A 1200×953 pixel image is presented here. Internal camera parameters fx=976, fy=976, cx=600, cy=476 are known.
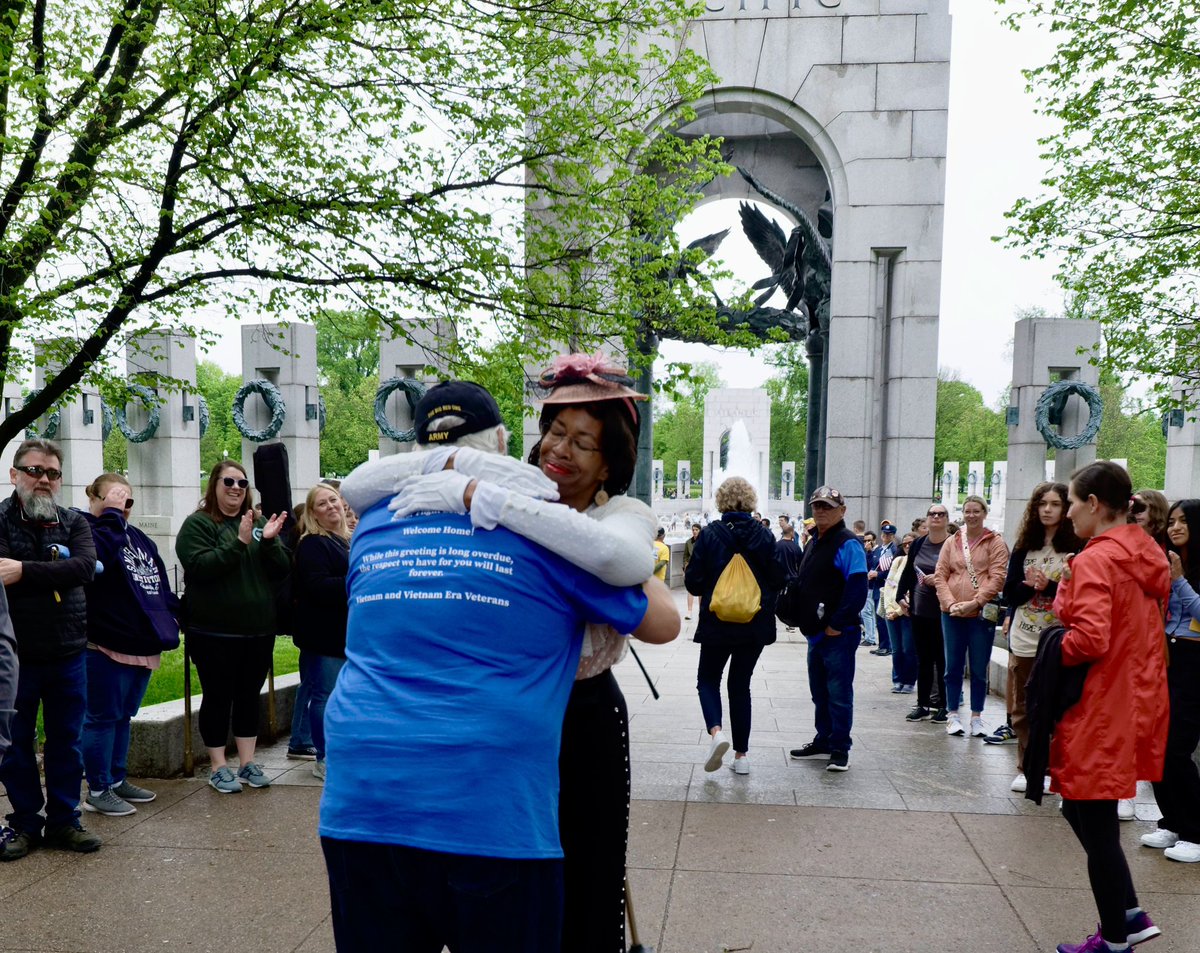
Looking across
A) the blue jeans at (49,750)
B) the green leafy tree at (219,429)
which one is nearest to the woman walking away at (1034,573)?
the blue jeans at (49,750)

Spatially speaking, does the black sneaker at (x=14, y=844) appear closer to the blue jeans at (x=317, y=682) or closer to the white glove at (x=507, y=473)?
the blue jeans at (x=317, y=682)

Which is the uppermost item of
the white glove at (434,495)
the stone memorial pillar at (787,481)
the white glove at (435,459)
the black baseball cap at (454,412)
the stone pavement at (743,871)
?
the black baseball cap at (454,412)

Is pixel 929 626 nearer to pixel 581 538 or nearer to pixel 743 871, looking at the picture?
pixel 743 871

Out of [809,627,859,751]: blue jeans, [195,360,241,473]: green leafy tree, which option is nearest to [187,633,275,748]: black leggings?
[809,627,859,751]: blue jeans

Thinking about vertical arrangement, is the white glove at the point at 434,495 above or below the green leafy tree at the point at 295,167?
below

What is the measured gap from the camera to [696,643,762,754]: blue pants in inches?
254

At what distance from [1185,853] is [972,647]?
2972 mm

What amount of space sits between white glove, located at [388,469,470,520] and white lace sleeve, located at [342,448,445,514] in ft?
0.23

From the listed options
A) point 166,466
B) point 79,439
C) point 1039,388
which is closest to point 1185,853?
point 1039,388

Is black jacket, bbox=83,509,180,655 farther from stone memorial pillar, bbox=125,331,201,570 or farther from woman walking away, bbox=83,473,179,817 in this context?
stone memorial pillar, bbox=125,331,201,570

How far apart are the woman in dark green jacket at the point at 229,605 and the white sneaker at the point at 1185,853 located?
16.0ft

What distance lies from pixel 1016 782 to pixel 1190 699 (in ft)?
4.93

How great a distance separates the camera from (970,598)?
7.53 meters

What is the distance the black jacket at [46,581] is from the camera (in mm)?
4594
